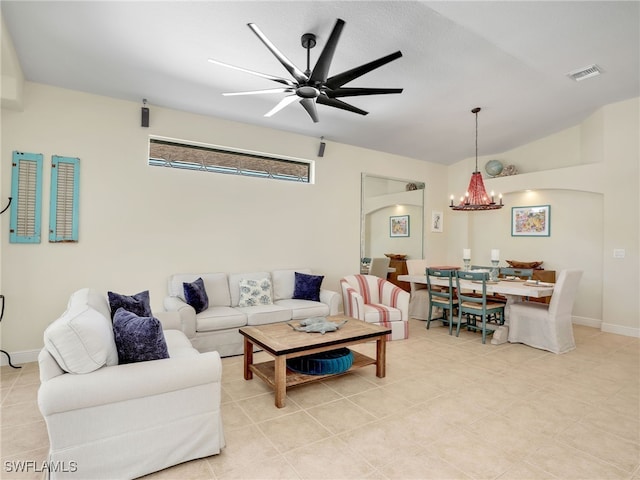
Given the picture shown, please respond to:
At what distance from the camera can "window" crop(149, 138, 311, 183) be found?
4405 mm

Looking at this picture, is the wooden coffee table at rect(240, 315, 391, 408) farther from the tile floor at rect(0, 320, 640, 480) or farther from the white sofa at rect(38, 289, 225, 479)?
the white sofa at rect(38, 289, 225, 479)

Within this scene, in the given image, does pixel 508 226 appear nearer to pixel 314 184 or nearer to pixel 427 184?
pixel 427 184

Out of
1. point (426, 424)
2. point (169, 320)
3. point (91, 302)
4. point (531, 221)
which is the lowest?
point (426, 424)

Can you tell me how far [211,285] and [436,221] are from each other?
477 cm

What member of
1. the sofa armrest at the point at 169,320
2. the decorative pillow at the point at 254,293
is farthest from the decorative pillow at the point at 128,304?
the decorative pillow at the point at 254,293

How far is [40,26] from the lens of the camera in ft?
9.64

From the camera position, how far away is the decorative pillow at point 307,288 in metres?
4.80

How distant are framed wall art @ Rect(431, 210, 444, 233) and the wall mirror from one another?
258 millimetres

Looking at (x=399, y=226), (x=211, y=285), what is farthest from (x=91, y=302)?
(x=399, y=226)

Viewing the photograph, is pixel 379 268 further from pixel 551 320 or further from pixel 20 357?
pixel 20 357

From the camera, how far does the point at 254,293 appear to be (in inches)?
177

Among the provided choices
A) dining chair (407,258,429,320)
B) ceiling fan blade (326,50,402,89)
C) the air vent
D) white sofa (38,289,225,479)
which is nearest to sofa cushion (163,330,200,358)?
white sofa (38,289,225,479)

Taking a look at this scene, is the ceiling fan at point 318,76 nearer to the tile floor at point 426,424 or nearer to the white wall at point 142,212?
the white wall at point 142,212

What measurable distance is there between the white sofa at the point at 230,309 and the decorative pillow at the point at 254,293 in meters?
0.08
